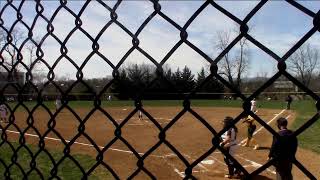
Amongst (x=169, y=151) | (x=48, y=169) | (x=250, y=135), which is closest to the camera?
(x=48, y=169)

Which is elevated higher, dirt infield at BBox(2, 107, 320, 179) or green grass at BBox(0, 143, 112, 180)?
green grass at BBox(0, 143, 112, 180)

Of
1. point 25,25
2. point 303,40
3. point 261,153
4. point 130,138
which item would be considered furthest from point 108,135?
point 303,40

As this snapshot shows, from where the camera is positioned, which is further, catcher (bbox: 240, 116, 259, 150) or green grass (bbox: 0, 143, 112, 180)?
catcher (bbox: 240, 116, 259, 150)

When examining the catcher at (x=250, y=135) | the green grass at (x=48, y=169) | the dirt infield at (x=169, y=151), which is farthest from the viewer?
the catcher at (x=250, y=135)

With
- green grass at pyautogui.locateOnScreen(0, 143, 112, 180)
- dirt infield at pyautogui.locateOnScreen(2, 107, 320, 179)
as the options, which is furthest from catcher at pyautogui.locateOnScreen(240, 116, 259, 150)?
green grass at pyautogui.locateOnScreen(0, 143, 112, 180)

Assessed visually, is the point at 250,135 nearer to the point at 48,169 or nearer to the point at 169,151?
the point at 169,151

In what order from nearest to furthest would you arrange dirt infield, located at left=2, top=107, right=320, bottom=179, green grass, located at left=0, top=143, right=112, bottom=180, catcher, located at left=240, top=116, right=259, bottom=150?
green grass, located at left=0, top=143, right=112, bottom=180, dirt infield, located at left=2, top=107, right=320, bottom=179, catcher, located at left=240, top=116, right=259, bottom=150

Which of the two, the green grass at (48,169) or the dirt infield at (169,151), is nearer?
the green grass at (48,169)

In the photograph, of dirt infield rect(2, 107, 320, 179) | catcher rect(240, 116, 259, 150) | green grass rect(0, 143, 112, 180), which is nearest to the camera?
green grass rect(0, 143, 112, 180)

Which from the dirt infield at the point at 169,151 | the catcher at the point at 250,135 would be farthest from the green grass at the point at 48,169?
the catcher at the point at 250,135

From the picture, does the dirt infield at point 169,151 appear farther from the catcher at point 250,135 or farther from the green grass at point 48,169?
the green grass at point 48,169

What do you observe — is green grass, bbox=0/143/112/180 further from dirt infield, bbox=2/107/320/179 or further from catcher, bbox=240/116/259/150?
catcher, bbox=240/116/259/150

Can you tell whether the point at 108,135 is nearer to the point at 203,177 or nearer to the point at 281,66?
the point at 203,177

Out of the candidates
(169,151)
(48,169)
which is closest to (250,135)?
(169,151)
